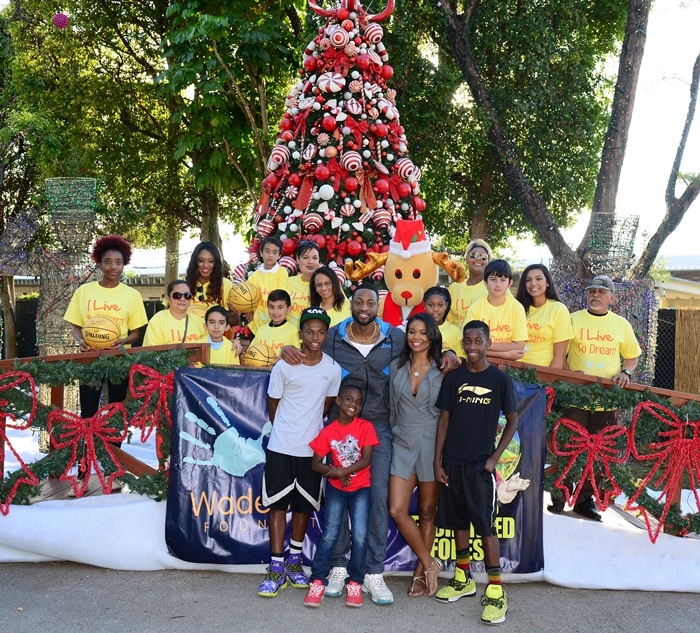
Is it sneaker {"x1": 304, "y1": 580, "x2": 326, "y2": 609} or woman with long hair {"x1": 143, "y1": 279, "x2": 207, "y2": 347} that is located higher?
woman with long hair {"x1": 143, "y1": 279, "x2": 207, "y2": 347}

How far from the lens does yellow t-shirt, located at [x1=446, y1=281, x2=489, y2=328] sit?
5.49 metres

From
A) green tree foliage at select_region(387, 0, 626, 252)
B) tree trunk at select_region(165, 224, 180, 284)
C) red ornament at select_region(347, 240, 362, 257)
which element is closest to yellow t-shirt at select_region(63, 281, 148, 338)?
red ornament at select_region(347, 240, 362, 257)

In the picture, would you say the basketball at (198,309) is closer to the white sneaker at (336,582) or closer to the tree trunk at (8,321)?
the white sneaker at (336,582)

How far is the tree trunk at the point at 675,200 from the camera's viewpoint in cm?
1171

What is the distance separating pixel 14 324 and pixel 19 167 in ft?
14.1

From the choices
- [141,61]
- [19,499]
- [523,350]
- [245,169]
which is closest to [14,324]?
[141,61]

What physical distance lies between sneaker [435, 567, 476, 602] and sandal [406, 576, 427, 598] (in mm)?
88

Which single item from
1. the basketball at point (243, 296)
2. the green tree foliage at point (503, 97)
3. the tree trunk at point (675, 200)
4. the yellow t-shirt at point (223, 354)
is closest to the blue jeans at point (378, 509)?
the yellow t-shirt at point (223, 354)

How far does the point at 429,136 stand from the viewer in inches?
503

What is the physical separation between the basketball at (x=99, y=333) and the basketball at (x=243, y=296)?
952mm

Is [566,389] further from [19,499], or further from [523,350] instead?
[19,499]

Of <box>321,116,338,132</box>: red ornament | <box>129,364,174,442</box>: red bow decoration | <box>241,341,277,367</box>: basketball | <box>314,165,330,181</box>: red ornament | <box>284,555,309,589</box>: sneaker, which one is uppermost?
<box>321,116,338,132</box>: red ornament

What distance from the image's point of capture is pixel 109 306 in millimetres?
5383

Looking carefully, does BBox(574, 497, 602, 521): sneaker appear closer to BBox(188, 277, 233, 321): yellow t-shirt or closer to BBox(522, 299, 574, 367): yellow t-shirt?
BBox(522, 299, 574, 367): yellow t-shirt
